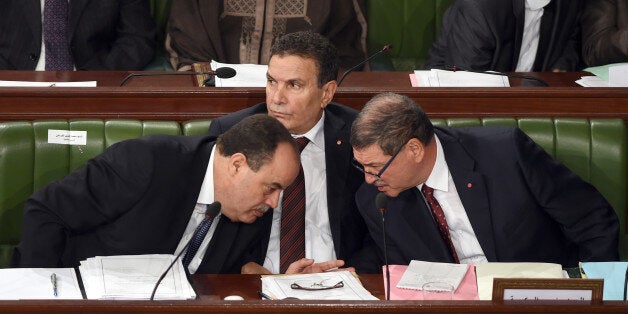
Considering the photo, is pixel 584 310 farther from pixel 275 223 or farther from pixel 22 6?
pixel 22 6

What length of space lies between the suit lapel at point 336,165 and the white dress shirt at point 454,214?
284 mm

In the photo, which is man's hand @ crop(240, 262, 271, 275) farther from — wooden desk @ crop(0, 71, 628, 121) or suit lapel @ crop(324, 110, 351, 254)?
wooden desk @ crop(0, 71, 628, 121)

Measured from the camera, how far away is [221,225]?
129 inches

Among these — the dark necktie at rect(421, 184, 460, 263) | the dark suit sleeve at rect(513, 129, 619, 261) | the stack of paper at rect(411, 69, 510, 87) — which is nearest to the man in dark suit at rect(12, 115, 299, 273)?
the dark necktie at rect(421, 184, 460, 263)

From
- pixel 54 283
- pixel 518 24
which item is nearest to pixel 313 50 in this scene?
pixel 54 283

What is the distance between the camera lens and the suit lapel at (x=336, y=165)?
3.48 meters

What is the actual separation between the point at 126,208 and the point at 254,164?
417 millimetres

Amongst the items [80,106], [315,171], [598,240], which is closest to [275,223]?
[315,171]

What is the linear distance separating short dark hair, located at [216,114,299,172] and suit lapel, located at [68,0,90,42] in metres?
2.01

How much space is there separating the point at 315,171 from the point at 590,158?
3.12ft

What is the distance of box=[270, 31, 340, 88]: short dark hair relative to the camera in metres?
3.57

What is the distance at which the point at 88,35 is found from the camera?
16.1ft

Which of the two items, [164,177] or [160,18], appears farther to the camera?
[160,18]

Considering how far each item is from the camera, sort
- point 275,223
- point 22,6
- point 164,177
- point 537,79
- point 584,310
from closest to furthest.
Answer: point 584,310 → point 164,177 → point 275,223 → point 537,79 → point 22,6
